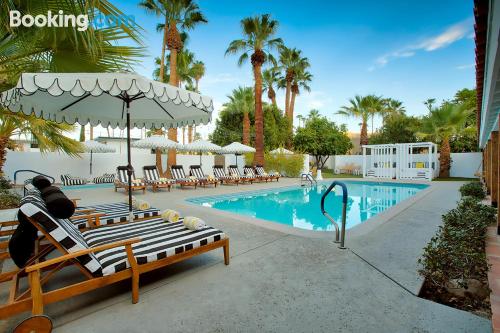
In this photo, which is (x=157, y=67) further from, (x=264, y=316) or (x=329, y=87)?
(x=264, y=316)

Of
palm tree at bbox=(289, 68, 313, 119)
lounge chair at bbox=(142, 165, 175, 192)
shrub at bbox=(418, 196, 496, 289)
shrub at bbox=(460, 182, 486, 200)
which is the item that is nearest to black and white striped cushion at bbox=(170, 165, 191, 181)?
lounge chair at bbox=(142, 165, 175, 192)

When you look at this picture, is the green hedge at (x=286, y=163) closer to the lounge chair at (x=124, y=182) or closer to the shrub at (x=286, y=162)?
the shrub at (x=286, y=162)

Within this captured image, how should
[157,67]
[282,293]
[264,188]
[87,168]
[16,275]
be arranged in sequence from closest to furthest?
[16,275] < [282,293] < [264,188] < [87,168] < [157,67]

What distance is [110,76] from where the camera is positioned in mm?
3068

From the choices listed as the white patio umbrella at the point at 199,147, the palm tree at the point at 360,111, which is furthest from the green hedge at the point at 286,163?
the palm tree at the point at 360,111

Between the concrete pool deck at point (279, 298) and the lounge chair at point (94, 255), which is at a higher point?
the lounge chair at point (94, 255)

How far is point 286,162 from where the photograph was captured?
1919 centimetres

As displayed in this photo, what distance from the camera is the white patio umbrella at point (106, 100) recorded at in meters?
2.89

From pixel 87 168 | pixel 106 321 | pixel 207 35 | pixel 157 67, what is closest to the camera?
→ pixel 106 321

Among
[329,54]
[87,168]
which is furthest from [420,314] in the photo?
[329,54]

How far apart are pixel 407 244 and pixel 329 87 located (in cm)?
2728

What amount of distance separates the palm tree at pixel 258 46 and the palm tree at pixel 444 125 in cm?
1305

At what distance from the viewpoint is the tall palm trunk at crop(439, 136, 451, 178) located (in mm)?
20041

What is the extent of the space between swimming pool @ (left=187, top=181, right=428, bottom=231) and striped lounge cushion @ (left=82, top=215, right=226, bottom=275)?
13.8 ft
